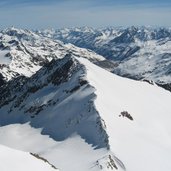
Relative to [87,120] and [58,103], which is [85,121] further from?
[58,103]

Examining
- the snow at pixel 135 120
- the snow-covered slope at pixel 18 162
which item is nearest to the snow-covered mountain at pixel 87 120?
the snow at pixel 135 120

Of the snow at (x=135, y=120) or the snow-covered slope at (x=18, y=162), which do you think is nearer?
the snow-covered slope at (x=18, y=162)

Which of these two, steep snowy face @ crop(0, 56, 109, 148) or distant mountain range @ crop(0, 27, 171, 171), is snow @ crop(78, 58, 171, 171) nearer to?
distant mountain range @ crop(0, 27, 171, 171)

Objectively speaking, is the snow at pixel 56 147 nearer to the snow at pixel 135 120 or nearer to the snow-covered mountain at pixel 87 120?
the snow-covered mountain at pixel 87 120

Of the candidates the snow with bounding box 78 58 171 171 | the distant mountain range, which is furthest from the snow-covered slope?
the snow with bounding box 78 58 171 171

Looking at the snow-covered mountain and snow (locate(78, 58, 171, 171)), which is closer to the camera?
the snow-covered mountain
